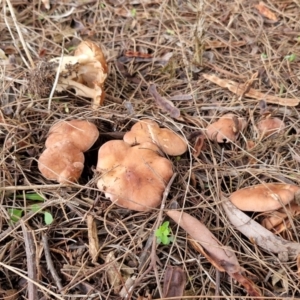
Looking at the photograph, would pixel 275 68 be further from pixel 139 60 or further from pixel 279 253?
pixel 279 253

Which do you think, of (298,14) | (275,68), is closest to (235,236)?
(275,68)

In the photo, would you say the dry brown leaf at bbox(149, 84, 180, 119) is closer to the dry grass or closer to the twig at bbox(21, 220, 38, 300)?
the dry grass

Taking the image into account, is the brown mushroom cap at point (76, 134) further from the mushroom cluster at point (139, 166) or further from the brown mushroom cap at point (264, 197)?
the brown mushroom cap at point (264, 197)

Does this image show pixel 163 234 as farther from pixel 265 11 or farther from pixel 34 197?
pixel 265 11

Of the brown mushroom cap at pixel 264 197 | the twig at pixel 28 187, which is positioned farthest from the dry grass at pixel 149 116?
the brown mushroom cap at pixel 264 197

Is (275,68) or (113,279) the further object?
(275,68)

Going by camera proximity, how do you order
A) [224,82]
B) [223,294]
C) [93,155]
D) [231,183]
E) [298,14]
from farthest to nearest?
[298,14], [224,82], [93,155], [231,183], [223,294]
